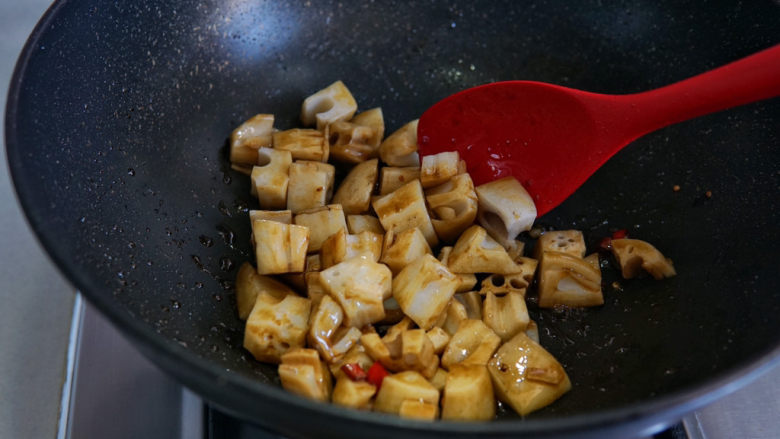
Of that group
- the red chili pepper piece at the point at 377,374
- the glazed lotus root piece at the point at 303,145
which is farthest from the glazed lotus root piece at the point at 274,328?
the glazed lotus root piece at the point at 303,145

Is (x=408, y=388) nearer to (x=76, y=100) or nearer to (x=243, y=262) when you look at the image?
(x=243, y=262)

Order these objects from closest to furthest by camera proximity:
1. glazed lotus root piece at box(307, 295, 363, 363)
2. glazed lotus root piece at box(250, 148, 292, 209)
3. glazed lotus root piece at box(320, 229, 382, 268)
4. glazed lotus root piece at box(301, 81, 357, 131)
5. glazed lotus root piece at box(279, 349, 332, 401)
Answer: glazed lotus root piece at box(279, 349, 332, 401) < glazed lotus root piece at box(307, 295, 363, 363) < glazed lotus root piece at box(320, 229, 382, 268) < glazed lotus root piece at box(250, 148, 292, 209) < glazed lotus root piece at box(301, 81, 357, 131)

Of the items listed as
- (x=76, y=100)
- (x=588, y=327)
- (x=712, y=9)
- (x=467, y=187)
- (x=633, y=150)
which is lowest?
(x=588, y=327)

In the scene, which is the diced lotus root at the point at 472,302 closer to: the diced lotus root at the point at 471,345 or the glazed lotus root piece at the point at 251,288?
the diced lotus root at the point at 471,345

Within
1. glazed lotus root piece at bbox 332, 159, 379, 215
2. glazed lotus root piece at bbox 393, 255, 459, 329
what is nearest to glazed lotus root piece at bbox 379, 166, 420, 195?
glazed lotus root piece at bbox 332, 159, 379, 215

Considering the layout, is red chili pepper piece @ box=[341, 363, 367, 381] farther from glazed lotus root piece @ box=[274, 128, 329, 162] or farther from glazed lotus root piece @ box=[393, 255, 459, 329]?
glazed lotus root piece @ box=[274, 128, 329, 162]

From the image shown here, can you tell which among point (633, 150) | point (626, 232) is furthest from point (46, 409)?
point (633, 150)
